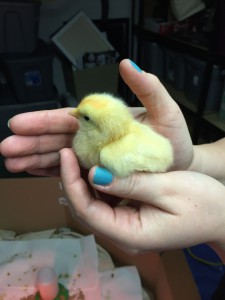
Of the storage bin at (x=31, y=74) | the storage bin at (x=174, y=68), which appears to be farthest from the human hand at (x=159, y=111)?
the storage bin at (x=174, y=68)

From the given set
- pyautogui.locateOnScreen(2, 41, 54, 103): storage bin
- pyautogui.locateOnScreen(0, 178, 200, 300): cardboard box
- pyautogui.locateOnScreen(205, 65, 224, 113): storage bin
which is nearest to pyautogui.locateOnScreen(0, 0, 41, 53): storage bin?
pyautogui.locateOnScreen(2, 41, 54, 103): storage bin

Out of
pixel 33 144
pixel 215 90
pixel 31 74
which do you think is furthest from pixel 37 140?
pixel 215 90

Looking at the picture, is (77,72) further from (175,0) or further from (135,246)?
(135,246)

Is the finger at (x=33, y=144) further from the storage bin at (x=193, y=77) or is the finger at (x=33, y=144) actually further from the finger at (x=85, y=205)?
the storage bin at (x=193, y=77)

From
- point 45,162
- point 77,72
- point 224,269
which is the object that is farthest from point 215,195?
point 77,72

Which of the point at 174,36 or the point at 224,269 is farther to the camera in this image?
the point at 174,36

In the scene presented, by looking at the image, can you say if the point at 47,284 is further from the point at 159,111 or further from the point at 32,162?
the point at 159,111
